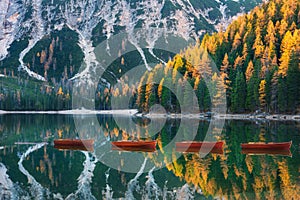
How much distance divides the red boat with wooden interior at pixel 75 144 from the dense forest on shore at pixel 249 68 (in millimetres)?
64866

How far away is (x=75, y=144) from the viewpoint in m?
58.8

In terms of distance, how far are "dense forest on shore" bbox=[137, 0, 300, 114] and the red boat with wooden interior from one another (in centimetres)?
6487

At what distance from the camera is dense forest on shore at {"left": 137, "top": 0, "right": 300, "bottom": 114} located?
106m

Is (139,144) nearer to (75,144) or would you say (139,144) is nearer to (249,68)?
(75,144)

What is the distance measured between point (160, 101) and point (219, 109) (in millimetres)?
28076

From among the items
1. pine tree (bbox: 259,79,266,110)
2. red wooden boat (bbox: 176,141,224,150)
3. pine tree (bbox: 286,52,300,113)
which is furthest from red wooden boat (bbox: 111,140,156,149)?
pine tree (bbox: 259,79,266,110)

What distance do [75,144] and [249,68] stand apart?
3037 inches

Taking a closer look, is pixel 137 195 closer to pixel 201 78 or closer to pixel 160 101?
pixel 201 78

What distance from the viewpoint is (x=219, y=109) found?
402 feet

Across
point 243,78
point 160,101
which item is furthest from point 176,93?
point 243,78

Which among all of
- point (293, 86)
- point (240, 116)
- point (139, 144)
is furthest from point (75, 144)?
point (240, 116)

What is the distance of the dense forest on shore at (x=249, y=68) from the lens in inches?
4188

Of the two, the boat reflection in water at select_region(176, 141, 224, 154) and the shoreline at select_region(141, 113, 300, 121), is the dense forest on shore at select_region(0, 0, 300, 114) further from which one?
the boat reflection in water at select_region(176, 141, 224, 154)

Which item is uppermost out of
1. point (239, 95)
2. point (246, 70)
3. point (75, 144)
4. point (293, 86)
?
point (246, 70)
